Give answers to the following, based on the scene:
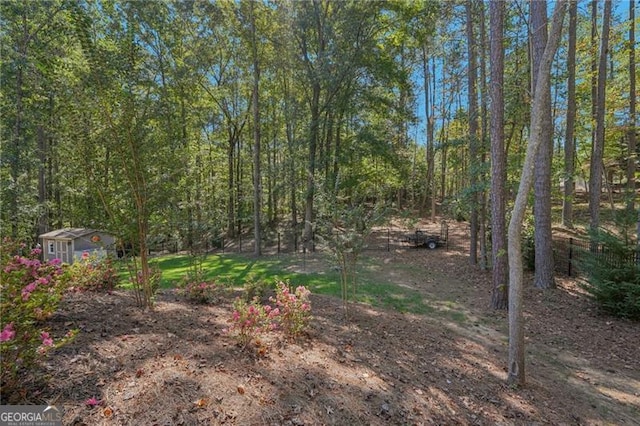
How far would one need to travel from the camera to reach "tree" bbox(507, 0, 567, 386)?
10.8 feet

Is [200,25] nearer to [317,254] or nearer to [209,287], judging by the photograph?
[317,254]

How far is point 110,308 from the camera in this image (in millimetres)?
4340

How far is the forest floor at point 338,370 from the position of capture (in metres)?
2.46

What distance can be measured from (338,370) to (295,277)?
18.7ft

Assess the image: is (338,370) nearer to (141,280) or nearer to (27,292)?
(27,292)

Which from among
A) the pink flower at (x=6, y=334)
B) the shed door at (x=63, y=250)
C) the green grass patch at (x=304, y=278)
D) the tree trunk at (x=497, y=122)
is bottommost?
the green grass patch at (x=304, y=278)

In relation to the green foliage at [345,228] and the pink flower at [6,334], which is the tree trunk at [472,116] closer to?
the green foliage at [345,228]

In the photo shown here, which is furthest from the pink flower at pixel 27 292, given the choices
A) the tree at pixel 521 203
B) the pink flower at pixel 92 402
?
the tree at pixel 521 203

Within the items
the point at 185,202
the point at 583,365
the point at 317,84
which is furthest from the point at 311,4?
the point at 583,365

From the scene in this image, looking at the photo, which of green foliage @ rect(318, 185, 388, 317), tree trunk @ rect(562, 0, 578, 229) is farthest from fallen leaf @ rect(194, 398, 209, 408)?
tree trunk @ rect(562, 0, 578, 229)

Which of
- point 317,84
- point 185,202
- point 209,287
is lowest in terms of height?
point 209,287

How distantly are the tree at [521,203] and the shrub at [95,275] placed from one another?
19.9ft

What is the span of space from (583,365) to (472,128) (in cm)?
678

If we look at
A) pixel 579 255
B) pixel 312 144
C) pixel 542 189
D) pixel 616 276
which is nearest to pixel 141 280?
pixel 542 189
